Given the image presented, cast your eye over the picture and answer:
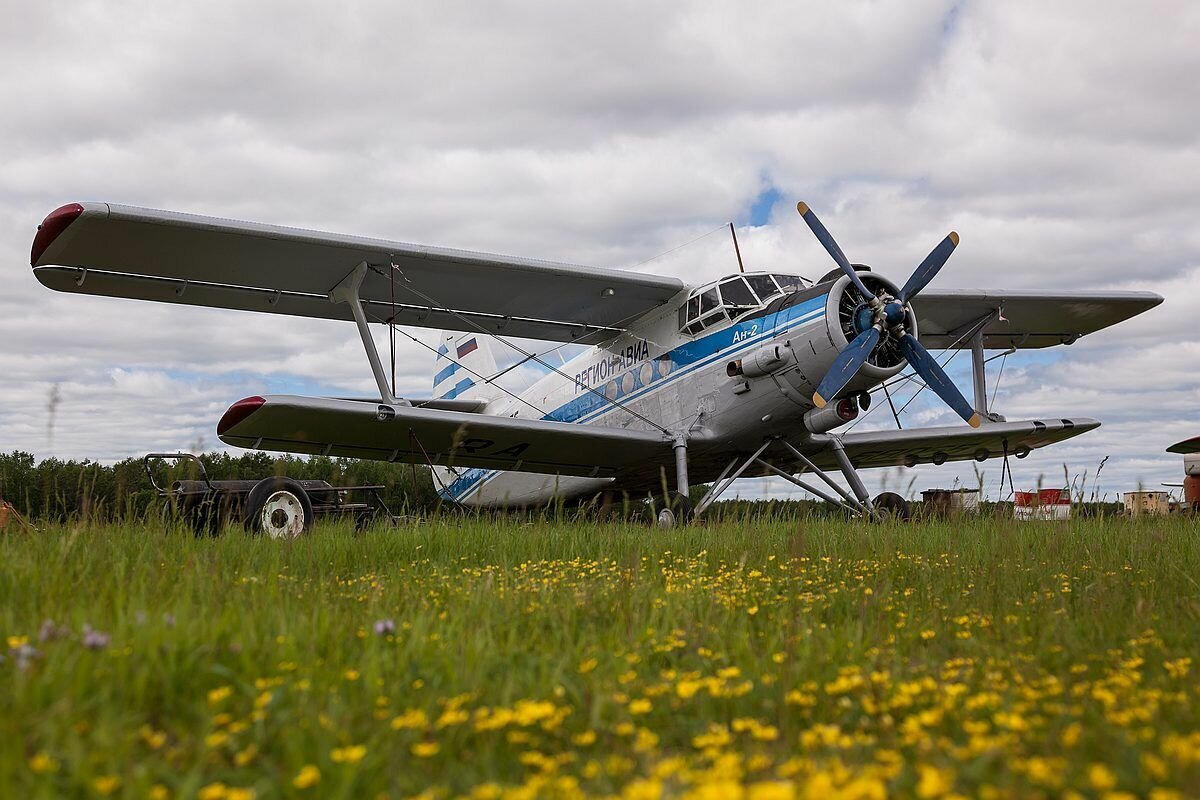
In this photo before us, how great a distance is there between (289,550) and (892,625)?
155 inches

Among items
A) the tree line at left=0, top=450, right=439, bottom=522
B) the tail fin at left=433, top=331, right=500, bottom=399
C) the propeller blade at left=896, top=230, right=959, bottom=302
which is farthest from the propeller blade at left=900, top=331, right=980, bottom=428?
the tail fin at left=433, top=331, right=500, bottom=399

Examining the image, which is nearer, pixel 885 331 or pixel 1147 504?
pixel 1147 504

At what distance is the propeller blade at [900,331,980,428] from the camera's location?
11820 mm

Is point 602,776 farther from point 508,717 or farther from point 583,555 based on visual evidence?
point 583,555

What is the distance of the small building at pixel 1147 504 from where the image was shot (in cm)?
865

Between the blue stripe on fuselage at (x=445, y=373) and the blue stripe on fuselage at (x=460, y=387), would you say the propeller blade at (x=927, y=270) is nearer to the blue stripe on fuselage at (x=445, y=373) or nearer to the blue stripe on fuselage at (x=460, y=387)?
the blue stripe on fuselage at (x=460, y=387)

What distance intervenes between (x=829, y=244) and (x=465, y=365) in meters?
10.5

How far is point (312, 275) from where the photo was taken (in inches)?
511

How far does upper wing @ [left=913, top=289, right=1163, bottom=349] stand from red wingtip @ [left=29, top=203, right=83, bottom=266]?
12617mm

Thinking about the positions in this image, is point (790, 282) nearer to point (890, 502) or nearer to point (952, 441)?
point (890, 502)

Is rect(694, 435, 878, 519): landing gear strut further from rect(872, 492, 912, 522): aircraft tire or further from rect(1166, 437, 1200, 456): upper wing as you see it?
rect(1166, 437, 1200, 456): upper wing

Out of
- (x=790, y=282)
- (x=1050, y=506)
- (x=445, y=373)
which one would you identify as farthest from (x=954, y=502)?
(x=445, y=373)

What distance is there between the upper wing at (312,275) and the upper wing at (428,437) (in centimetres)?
183

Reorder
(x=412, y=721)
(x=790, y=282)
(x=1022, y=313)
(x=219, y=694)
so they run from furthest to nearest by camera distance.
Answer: (x=1022, y=313), (x=790, y=282), (x=219, y=694), (x=412, y=721)
